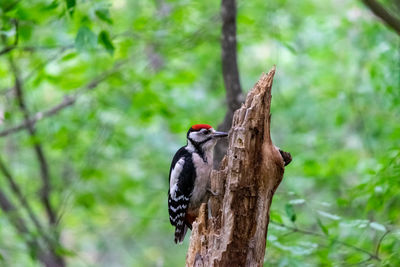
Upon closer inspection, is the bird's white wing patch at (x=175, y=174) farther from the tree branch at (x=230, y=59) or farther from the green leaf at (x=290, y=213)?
the green leaf at (x=290, y=213)

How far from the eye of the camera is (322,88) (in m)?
8.07

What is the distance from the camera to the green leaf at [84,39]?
416 centimetres

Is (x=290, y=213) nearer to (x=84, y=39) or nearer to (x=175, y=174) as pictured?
(x=175, y=174)

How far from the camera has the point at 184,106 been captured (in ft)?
25.1

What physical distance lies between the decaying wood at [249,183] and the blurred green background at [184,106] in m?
0.89

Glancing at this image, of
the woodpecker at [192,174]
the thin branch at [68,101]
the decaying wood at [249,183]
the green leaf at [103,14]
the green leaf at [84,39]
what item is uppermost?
the thin branch at [68,101]

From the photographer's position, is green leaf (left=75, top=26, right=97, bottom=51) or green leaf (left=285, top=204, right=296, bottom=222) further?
green leaf (left=75, top=26, right=97, bottom=51)

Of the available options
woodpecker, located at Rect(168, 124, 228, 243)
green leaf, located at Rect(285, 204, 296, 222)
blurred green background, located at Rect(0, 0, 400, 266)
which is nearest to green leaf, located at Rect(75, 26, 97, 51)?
blurred green background, located at Rect(0, 0, 400, 266)

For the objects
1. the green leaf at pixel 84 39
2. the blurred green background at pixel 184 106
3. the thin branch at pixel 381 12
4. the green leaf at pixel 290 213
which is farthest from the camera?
the blurred green background at pixel 184 106

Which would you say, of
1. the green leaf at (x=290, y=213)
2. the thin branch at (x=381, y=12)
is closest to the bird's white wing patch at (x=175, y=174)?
the green leaf at (x=290, y=213)

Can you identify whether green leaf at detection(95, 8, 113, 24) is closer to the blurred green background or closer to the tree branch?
the blurred green background

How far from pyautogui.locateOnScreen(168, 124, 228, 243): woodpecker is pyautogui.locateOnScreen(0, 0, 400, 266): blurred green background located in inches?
26.1

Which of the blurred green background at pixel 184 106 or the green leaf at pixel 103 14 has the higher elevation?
the blurred green background at pixel 184 106

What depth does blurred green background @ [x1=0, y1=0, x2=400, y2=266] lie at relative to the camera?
5.03 meters
